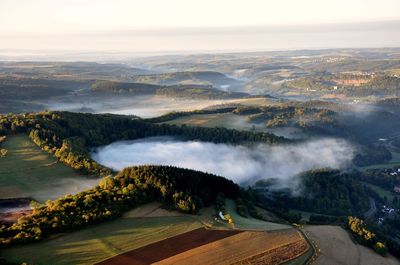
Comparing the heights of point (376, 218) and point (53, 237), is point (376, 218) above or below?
below

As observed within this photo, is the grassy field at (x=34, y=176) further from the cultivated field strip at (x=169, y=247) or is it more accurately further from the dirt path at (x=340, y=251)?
the dirt path at (x=340, y=251)

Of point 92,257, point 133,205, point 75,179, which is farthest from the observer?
point 75,179

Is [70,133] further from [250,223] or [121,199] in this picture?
[250,223]

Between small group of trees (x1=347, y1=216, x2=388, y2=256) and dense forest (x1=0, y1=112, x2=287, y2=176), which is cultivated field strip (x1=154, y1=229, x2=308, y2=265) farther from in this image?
dense forest (x1=0, y1=112, x2=287, y2=176)

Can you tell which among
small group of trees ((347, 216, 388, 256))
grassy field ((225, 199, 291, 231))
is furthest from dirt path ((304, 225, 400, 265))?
grassy field ((225, 199, 291, 231))

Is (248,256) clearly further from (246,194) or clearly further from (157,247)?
(246,194)

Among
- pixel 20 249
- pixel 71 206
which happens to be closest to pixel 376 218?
pixel 71 206
